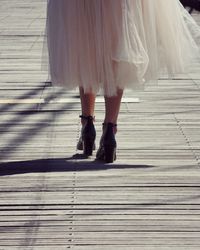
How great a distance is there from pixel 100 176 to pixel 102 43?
2.54 feet

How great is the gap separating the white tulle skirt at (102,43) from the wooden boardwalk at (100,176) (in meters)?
0.50

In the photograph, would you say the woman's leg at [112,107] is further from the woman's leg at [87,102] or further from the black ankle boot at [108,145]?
the woman's leg at [87,102]

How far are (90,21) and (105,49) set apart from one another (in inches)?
7.3

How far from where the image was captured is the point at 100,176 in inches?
171

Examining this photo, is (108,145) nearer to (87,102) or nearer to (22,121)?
(87,102)

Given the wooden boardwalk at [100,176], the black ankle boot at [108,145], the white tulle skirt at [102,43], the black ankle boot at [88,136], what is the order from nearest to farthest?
the wooden boardwalk at [100,176]
the white tulle skirt at [102,43]
the black ankle boot at [108,145]
the black ankle boot at [88,136]

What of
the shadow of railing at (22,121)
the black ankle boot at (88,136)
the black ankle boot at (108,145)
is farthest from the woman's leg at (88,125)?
the shadow of railing at (22,121)

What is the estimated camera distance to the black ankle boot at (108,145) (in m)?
4.59

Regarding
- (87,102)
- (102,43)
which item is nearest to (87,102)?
(87,102)

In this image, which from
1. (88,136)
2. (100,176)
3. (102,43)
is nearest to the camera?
(100,176)

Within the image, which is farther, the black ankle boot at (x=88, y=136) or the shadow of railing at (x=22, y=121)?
the shadow of railing at (x=22, y=121)

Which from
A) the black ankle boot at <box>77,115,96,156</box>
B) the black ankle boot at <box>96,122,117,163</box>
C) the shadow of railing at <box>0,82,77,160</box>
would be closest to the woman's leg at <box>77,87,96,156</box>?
the black ankle boot at <box>77,115,96,156</box>

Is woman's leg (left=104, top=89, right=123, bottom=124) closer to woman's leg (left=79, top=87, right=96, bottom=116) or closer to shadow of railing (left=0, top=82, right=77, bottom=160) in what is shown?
woman's leg (left=79, top=87, right=96, bottom=116)

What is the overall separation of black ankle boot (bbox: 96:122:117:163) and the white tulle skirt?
235 mm
